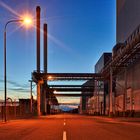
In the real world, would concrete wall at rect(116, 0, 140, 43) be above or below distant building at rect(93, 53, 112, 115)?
above

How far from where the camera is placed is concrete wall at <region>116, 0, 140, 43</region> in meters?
55.8

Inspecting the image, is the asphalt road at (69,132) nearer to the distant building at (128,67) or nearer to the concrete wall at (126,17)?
the distant building at (128,67)

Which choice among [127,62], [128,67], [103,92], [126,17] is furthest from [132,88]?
[103,92]

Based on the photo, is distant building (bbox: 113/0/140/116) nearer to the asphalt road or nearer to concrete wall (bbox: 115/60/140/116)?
concrete wall (bbox: 115/60/140/116)

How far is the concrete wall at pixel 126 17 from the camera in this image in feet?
Result: 183

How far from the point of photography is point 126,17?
64938 millimetres

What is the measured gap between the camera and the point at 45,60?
10062cm

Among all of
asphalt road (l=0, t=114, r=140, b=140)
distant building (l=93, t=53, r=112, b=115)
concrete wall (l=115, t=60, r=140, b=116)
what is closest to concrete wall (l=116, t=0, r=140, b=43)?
concrete wall (l=115, t=60, r=140, b=116)

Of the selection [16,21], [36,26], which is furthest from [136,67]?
[36,26]

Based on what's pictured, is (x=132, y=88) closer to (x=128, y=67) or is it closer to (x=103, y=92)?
(x=128, y=67)

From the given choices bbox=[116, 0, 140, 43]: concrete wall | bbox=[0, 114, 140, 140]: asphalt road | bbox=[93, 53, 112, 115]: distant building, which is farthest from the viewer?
bbox=[93, 53, 112, 115]: distant building

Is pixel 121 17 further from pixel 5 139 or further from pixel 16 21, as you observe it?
pixel 5 139

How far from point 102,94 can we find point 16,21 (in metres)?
64.9

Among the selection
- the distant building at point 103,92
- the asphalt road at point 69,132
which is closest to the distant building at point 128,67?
the distant building at point 103,92
